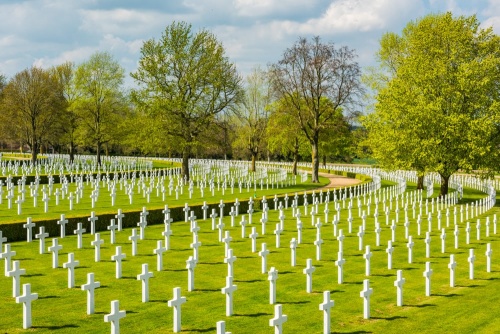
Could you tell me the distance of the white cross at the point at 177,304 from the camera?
358 inches

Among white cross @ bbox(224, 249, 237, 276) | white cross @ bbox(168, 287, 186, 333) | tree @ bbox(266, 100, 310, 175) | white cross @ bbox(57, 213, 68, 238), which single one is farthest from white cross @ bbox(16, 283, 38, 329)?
tree @ bbox(266, 100, 310, 175)

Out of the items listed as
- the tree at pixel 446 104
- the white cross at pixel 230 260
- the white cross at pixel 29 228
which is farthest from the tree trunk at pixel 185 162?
the white cross at pixel 230 260

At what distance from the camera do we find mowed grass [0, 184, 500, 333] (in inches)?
403

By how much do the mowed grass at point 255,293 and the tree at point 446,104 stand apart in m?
14.4

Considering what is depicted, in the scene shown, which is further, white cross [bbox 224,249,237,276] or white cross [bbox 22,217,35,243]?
white cross [bbox 22,217,35,243]

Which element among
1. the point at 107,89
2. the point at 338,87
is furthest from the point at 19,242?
the point at 107,89

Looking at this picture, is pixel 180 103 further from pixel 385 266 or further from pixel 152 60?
pixel 385 266

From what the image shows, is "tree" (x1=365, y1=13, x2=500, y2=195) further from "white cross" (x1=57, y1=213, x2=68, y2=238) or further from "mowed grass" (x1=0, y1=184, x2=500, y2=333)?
"white cross" (x1=57, y1=213, x2=68, y2=238)

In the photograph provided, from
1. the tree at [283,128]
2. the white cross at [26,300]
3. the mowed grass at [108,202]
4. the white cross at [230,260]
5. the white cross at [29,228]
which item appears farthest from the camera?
the tree at [283,128]

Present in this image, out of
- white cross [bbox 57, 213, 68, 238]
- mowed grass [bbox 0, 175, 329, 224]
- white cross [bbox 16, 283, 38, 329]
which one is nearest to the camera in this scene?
white cross [bbox 16, 283, 38, 329]

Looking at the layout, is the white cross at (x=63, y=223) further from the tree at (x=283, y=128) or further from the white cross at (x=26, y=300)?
the tree at (x=283, y=128)

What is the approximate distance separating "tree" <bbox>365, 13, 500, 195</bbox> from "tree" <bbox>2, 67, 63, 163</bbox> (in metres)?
38.9

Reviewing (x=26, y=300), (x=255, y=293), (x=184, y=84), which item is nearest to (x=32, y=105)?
(x=184, y=84)

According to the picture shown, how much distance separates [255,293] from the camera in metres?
12.4
